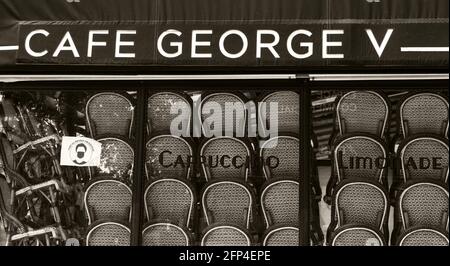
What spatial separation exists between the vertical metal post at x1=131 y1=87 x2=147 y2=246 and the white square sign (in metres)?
0.30

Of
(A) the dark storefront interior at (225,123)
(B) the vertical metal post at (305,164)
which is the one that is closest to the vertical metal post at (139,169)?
(A) the dark storefront interior at (225,123)

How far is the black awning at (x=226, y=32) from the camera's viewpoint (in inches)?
297

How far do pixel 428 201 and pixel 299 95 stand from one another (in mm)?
1237

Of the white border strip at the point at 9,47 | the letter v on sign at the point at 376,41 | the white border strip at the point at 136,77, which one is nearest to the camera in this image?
the letter v on sign at the point at 376,41

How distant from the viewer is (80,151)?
7.68m

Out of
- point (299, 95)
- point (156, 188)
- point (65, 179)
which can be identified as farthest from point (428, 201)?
point (65, 179)

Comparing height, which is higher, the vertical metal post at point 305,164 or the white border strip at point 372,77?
the white border strip at point 372,77

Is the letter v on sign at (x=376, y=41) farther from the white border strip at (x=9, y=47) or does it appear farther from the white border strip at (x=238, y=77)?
the white border strip at (x=9, y=47)

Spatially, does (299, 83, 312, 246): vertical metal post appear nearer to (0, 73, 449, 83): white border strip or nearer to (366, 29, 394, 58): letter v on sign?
(0, 73, 449, 83): white border strip

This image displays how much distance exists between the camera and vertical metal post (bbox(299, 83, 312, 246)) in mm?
7383

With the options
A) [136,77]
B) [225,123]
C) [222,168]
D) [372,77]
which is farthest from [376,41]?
[136,77]

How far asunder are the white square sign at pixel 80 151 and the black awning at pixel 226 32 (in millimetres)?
603

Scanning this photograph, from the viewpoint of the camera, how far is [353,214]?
292 inches

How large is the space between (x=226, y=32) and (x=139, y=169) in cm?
124
